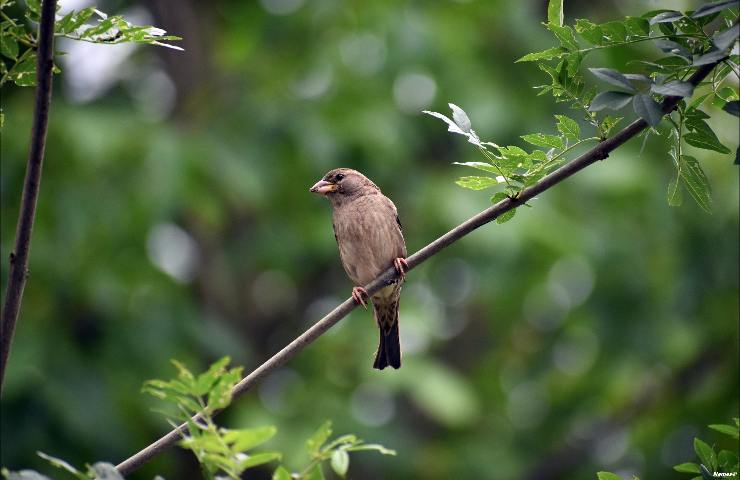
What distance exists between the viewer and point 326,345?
8.24 meters

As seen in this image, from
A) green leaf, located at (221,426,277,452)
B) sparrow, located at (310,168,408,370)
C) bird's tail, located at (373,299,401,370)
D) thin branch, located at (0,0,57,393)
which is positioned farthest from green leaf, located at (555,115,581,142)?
bird's tail, located at (373,299,401,370)

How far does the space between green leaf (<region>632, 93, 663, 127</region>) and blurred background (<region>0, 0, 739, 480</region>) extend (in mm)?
4747

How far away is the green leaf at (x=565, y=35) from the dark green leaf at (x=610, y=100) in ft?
0.76

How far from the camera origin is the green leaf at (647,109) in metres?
2.27

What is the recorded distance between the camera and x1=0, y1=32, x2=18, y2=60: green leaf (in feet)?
8.17

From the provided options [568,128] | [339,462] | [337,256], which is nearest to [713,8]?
[568,128]

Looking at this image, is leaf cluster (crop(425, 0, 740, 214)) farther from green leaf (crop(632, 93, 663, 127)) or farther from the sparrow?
the sparrow

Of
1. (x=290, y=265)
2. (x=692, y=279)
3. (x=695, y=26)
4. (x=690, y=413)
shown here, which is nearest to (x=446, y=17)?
(x=290, y=265)

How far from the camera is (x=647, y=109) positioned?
90.4 inches

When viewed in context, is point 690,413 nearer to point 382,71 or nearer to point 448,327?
point 448,327

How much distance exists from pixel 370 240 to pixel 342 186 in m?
0.51

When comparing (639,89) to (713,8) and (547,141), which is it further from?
(713,8)

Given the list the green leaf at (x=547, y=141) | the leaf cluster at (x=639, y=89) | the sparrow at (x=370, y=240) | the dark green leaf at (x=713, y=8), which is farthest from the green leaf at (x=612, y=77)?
the sparrow at (x=370, y=240)

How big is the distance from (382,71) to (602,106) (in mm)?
5790
